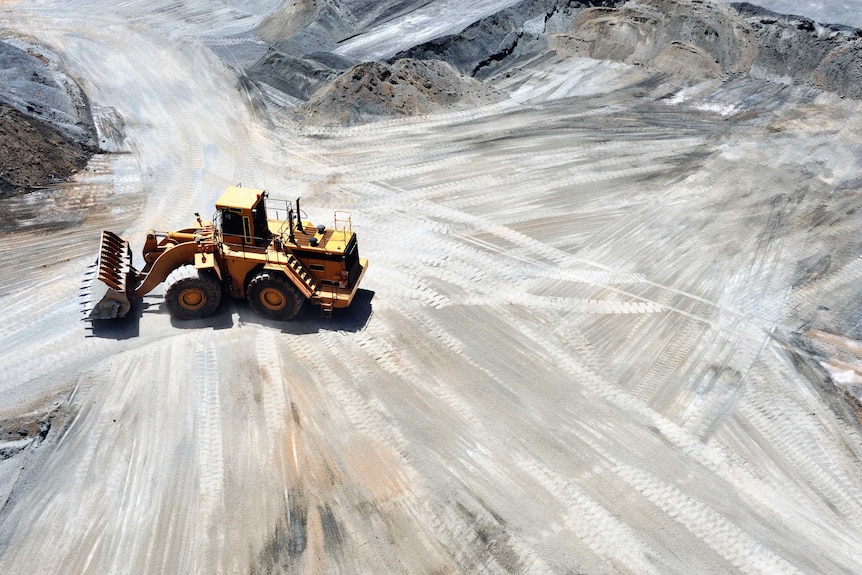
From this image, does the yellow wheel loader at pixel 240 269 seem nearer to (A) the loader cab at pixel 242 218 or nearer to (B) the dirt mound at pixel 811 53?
(A) the loader cab at pixel 242 218

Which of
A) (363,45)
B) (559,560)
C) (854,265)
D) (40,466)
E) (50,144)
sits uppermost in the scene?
(363,45)

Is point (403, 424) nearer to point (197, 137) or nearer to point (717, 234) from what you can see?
point (717, 234)

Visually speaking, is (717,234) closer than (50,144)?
Yes

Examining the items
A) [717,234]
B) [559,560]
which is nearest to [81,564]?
[559,560]

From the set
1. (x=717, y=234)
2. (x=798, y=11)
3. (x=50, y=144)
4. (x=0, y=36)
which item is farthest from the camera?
(x=798, y=11)

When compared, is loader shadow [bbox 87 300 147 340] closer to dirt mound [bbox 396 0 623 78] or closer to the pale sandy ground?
the pale sandy ground

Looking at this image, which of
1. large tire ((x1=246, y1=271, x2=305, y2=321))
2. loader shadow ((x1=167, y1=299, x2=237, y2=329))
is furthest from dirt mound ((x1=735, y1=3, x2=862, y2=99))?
loader shadow ((x1=167, y1=299, x2=237, y2=329))

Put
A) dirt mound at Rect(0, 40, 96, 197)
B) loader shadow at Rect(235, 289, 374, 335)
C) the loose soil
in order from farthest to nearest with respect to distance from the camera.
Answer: dirt mound at Rect(0, 40, 96, 197)
the loose soil
loader shadow at Rect(235, 289, 374, 335)

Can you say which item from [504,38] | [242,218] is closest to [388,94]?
[504,38]
